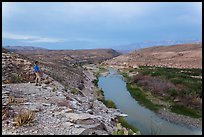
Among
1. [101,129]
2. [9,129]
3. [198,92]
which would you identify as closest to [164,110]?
[198,92]

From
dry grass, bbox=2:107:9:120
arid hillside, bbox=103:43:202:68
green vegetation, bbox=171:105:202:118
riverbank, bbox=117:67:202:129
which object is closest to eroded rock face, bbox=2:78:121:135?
dry grass, bbox=2:107:9:120

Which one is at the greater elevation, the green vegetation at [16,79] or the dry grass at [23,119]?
the green vegetation at [16,79]

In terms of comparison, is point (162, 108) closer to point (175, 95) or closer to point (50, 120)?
point (175, 95)

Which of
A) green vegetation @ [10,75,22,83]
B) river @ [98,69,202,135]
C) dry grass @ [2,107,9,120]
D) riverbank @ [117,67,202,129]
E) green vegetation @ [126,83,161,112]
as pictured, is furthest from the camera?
green vegetation @ [126,83,161,112]

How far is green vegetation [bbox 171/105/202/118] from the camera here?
23141mm

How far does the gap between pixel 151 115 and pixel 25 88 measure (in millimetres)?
10238

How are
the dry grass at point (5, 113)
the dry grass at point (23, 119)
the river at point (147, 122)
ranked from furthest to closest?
1. the river at point (147, 122)
2. the dry grass at point (5, 113)
3. the dry grass at point (23, 119)

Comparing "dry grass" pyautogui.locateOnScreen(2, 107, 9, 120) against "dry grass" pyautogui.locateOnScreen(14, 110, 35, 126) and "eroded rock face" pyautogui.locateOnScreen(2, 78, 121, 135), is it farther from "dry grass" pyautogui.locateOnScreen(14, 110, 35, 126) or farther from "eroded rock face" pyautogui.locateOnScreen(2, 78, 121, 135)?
"dry grass" pyautogui.locateOnScreen(14, 110, 35, 126)

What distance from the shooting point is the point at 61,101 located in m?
15.9

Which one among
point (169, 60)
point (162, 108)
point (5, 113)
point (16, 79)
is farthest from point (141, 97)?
point (169, 60)

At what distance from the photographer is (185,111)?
24188 mm

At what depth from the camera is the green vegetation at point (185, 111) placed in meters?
23.1

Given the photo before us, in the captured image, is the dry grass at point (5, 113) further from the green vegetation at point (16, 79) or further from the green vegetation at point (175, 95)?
the green vegetation at point (175, 95)

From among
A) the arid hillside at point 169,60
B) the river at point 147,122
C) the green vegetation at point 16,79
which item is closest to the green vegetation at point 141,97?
the river at point 147,122
